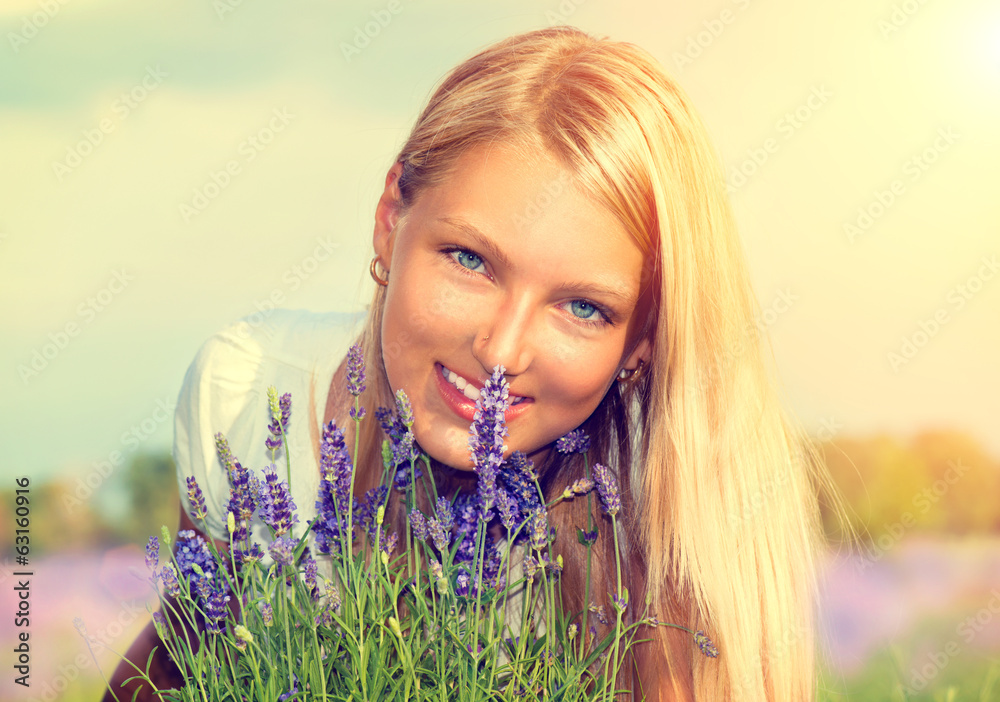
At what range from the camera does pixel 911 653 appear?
2.39 meters

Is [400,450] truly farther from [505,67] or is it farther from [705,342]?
[505,67]

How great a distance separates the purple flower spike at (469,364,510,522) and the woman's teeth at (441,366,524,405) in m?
0.43

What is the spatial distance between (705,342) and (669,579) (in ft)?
1.74

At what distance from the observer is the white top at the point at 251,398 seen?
2.19 meters

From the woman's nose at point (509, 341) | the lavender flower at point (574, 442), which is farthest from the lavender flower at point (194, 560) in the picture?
the lavender flower at point (574, 442)

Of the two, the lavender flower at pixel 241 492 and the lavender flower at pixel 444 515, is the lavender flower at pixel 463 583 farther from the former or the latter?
the lavender flower at pixel 241 492

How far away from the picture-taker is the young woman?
5.01ft

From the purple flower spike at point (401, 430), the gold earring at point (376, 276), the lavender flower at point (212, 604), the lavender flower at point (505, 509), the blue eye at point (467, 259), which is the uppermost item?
the blue eye at point (467, 259)

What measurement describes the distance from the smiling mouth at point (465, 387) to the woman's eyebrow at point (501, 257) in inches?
10.6

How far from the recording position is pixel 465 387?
64.6 inches

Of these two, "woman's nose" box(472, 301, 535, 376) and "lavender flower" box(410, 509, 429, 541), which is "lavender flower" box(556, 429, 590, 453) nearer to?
"woman's nose" box(472, 301, 535, 376)

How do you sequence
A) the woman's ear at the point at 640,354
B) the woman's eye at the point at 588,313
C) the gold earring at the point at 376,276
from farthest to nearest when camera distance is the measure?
the gold earring at the point at 376,276 → the woman's ear at the point at 640,354 → the woman's eye at the point at 588,313

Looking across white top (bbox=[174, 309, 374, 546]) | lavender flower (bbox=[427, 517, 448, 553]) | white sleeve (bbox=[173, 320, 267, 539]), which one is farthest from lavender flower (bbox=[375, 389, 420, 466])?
white sleeve (bbox=[173, 320, 267, 539])

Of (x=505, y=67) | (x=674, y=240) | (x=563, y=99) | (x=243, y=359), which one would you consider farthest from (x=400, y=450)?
(x=243, y=359)
